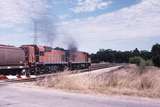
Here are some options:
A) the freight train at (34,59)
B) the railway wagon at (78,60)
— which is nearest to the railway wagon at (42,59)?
the freight train at (34,59)

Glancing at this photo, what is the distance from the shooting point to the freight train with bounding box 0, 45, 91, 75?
31094 millimetres

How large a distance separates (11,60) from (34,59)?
5.27 metres

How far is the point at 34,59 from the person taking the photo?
1453 inches

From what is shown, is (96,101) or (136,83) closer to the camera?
(96,101)

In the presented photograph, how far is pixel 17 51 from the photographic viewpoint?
109 feet

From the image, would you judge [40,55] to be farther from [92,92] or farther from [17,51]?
[92,92]

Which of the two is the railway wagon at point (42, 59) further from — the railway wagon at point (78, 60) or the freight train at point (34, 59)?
the railway wagon at point (78, 60)

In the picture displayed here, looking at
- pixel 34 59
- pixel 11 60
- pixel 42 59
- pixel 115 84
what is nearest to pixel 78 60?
pixel 42 59

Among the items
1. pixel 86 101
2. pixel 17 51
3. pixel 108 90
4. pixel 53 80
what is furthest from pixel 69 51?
pixel 86 101

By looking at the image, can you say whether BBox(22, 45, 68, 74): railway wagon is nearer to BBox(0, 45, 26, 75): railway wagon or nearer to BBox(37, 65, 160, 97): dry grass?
BBox(0, 45, 26, 75): railway wagon

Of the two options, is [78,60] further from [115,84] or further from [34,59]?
[115,84]

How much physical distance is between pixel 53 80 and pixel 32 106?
880 centimetres

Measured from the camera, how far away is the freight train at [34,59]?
31094 millimetres

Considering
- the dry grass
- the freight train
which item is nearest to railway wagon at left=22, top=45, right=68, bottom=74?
the freight train
